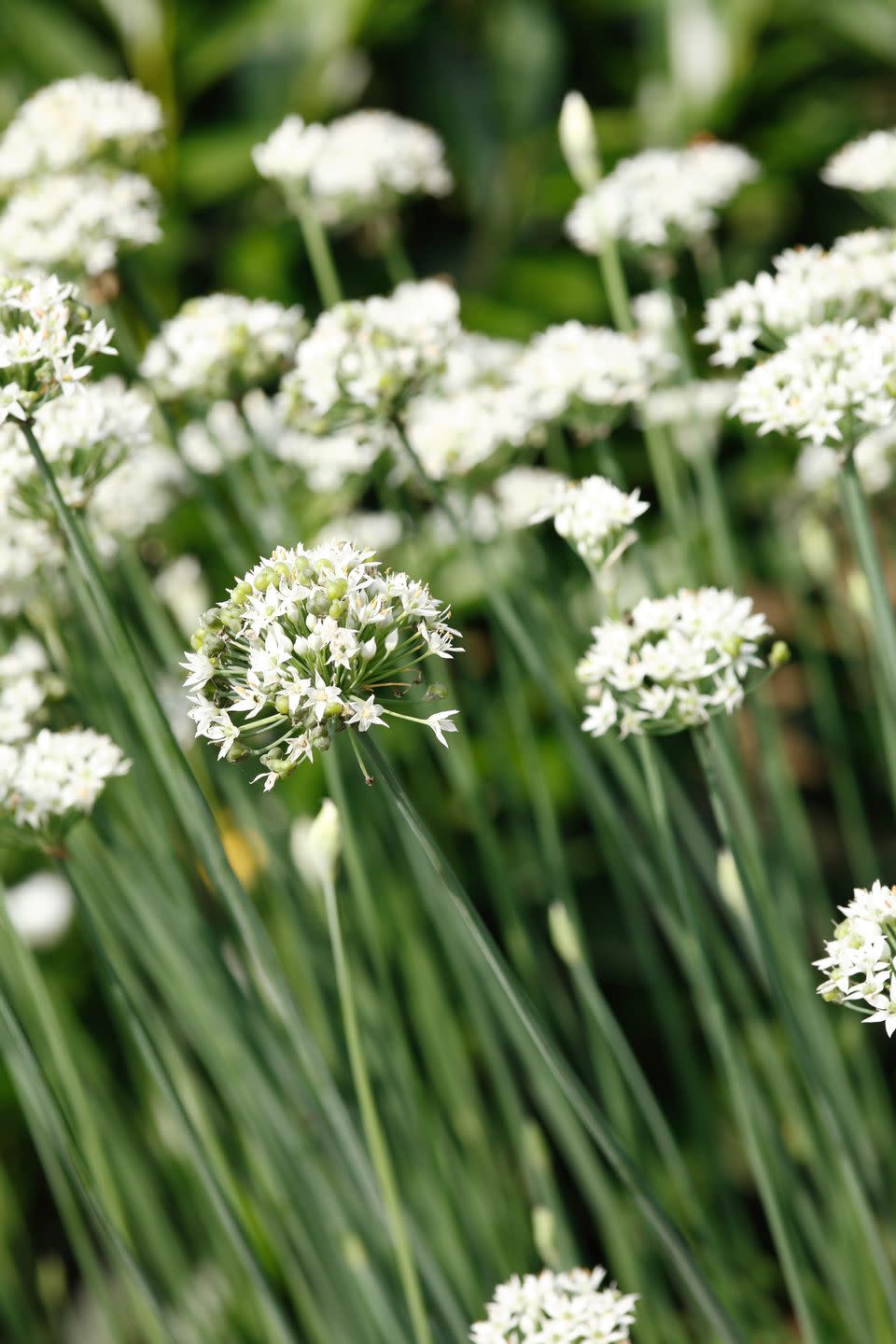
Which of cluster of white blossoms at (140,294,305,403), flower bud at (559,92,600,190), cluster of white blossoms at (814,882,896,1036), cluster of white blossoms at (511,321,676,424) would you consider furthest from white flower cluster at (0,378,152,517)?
cluster of white blossoms at (814,882,896,1036)

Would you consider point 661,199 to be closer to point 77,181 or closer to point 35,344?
point 77,181

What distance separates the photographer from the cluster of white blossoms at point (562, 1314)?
2.62ft

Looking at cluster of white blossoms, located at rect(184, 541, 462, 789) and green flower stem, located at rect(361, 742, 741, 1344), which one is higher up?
cluster of white blossoms, located at rect(184, 541, 462, 789)

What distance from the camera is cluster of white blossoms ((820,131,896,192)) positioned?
48.5 inches

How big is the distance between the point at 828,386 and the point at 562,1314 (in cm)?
64

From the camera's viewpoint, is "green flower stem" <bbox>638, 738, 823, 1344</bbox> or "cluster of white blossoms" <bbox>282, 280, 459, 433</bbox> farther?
"cluster of white blossoms" <bbox>282, 280, 459, 433</bbox>

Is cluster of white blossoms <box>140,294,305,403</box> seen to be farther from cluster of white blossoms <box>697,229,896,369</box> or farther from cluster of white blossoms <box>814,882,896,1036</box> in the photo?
cluster of white blossoms <box>814,882,896,1036</box>

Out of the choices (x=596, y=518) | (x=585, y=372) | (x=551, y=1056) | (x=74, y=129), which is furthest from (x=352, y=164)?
(x=551, y=1056)

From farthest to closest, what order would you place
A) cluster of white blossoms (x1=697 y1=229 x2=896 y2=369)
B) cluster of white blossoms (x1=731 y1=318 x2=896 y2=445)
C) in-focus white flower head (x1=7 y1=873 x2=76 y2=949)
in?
1. in-focus white flower head (x1=7 y1=873 x2=76 y2=949)
2. cluster of white blossoms (x1=697 y1=229 x2=896 y2=369)
3. cluster of white blossoms (x1=731 y1=318 x2=896 y2=445)

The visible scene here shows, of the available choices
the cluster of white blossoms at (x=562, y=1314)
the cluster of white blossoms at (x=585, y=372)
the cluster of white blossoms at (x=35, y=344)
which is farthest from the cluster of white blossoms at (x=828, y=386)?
the cluster of white blossoms at (x=562, y=1314)

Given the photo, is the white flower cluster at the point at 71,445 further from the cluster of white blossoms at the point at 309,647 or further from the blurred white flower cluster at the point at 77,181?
the cluster of white blossoms at the point at 309,647

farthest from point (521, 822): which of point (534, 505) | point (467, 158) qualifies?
Answer: point (467, 158)

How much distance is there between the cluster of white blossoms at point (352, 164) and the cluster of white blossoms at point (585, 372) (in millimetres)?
321

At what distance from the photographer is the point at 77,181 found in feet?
4.25
